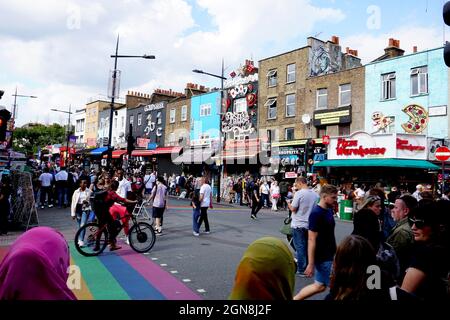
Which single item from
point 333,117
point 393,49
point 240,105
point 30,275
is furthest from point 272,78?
point 30,275

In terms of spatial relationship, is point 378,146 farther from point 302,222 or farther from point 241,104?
point 302,222

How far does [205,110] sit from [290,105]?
30.3ft

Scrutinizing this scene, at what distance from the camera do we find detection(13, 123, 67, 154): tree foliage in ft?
213

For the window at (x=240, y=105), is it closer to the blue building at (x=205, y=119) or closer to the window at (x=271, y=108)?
the blue building at (x=205, y=119)

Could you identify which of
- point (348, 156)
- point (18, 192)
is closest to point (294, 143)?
point (348, 156)

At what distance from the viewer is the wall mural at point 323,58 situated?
28.1 m

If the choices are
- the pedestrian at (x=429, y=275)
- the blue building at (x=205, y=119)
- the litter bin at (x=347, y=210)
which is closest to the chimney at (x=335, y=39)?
the blue building at (x=205, y=119)

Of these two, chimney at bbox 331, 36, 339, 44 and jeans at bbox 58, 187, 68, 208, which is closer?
jeans at bbox 58, 187, 68, 208

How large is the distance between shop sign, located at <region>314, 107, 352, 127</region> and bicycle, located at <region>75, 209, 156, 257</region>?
1888 cm

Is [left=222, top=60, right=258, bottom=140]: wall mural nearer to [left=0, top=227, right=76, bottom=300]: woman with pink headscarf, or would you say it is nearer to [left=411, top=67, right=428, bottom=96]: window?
[left=411, top=67, right=428, bottom=96]: window

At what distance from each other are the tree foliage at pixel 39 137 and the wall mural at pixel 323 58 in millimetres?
49914

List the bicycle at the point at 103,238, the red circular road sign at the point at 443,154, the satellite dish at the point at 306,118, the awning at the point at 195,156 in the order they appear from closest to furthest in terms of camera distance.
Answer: the bicycle at the point at 103,238 → the red circular road sign at the point at 443,154 → the satellite dish at the point at 306,118 → the awning at the point at 195,156

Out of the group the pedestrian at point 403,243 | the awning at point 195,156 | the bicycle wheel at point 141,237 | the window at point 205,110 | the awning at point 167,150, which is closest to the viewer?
the pedestrian at point 403,243

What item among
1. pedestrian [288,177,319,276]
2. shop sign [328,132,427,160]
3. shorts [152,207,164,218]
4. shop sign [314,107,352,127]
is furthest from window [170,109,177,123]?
pedestrian [288,177,319,276]
